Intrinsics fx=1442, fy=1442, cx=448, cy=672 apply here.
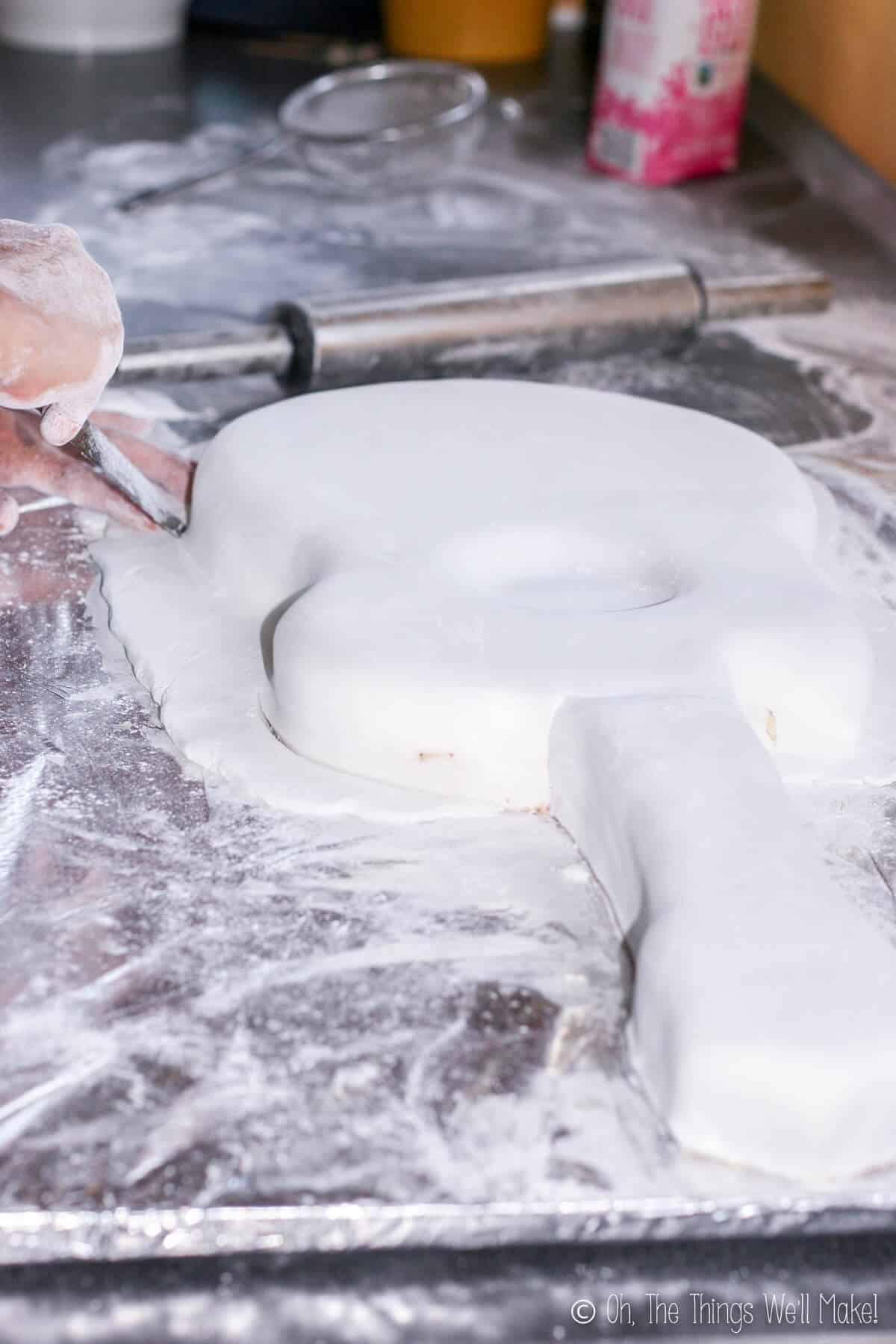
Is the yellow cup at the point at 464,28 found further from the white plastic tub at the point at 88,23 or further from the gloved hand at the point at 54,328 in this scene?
the gloved hand at the point at 54,328

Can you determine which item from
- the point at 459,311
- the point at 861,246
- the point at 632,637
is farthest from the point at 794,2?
the point at 632,637

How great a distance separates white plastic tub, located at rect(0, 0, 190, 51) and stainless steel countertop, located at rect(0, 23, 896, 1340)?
4.23 feet

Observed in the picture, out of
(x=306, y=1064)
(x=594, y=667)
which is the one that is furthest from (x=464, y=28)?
(x=306, y=1064)

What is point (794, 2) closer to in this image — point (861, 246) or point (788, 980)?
point (861, 246)

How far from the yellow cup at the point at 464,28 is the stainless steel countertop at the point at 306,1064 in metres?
1.26

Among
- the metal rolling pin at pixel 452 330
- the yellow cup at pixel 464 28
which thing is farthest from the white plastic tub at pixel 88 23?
the metal rolling pin at pixel 452 330

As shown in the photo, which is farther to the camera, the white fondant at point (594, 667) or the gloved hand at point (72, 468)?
the gloved hand at point (72, 468)

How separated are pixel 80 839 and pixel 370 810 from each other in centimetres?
14

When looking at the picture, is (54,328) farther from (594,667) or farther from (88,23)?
(88,23)

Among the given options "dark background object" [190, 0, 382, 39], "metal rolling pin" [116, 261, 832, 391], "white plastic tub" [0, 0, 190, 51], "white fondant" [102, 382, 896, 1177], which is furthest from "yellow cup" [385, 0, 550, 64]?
"white fondant" [102, 382, 896, 1177]

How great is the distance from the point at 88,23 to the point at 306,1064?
1757mm

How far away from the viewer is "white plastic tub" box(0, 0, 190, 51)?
193cm

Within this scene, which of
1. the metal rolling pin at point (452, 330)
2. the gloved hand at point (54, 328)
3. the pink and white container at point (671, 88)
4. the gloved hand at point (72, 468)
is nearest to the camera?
the gloved hand at point (54, 328)

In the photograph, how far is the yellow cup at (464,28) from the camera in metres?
1.90
